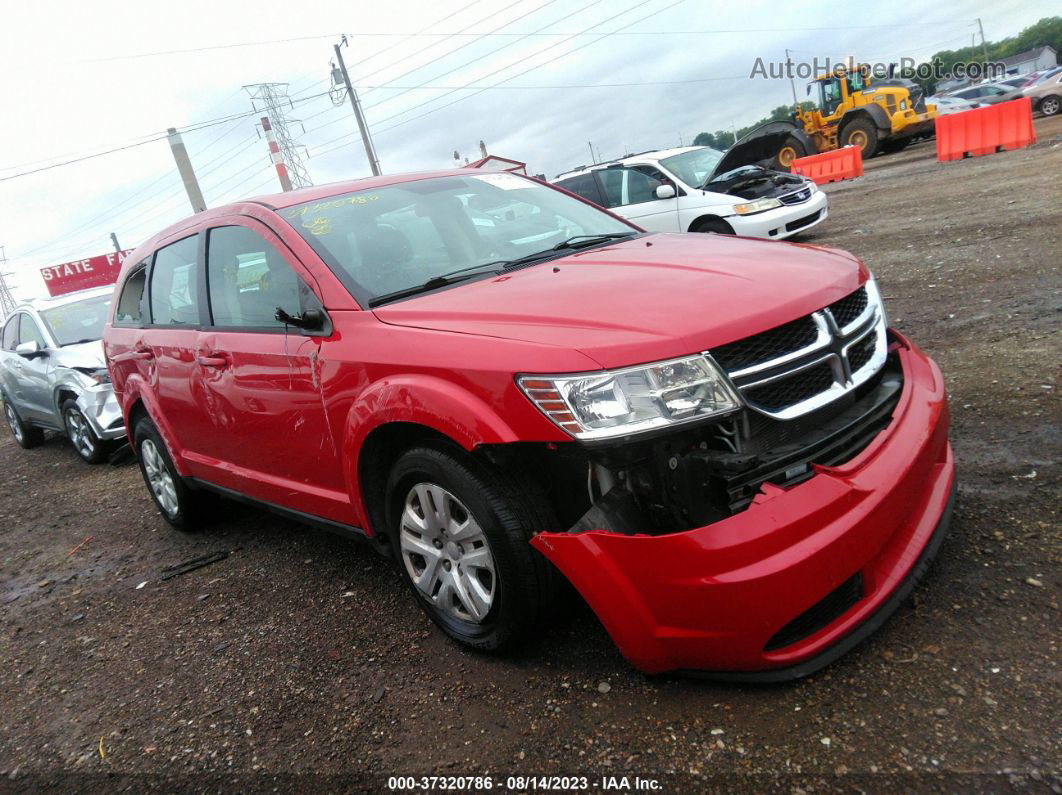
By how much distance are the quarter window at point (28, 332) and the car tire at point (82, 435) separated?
757mm

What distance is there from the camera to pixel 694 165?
1157 cm

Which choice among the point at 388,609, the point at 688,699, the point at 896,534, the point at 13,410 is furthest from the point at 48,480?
the point at 896,534

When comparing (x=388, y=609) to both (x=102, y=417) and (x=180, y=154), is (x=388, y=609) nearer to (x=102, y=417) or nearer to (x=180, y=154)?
(x=102, y=417)

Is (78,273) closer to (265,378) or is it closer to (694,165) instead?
(694,165)

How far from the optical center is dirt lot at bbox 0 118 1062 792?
2014mm

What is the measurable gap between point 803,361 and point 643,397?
552 mm

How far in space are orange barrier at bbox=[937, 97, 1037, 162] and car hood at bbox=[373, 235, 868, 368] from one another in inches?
657

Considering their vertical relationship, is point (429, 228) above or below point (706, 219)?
above

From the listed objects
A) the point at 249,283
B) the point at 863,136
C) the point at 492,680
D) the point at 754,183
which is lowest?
the point at 492,680

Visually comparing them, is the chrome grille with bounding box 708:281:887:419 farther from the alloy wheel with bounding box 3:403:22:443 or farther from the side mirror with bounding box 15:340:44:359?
the alloy wheel with bounding box 3:403:22:443

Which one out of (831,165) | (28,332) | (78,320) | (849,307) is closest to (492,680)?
(849,307)

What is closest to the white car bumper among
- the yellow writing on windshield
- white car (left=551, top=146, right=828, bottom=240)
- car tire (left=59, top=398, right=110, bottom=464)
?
white car (left=551, top=146, right=828, bottom=240)

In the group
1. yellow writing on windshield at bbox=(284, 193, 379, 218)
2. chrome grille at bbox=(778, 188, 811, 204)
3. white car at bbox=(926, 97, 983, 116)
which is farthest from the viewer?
white car at bbox=(926, 97, 983, 116)

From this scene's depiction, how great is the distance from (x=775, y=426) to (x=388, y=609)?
1895 millimetres
